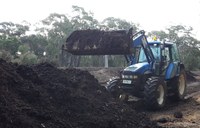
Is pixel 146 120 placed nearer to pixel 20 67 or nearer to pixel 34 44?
pixel 20 67

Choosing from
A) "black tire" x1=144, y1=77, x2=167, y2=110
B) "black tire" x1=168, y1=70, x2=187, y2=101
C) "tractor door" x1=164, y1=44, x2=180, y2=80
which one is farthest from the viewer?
"black tire" x1=168, y1=70, x2=187, y2=101

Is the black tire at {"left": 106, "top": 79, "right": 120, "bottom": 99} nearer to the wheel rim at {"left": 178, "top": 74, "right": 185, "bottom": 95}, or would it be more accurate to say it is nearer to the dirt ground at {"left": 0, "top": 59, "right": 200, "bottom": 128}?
the dirt ground at {"left": 0, "top": 59, "right": 200, "bottom": 128}

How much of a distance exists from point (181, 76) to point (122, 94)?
312cm

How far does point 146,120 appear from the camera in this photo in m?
9.02

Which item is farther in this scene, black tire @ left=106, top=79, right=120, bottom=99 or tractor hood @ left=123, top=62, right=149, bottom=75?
black tire @ left=106, top=79, right=120, bottom=99

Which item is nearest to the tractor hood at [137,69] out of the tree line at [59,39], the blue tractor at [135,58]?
the blue tractor at [135,58]

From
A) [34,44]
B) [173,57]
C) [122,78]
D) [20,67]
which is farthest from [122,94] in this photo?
[34,44]

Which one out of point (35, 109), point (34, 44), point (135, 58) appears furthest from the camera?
point (34, 44)

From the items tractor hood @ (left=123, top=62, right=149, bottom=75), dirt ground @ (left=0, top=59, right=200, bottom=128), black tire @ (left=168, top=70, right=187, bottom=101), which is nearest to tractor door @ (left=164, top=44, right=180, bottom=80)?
black tire @ (left=168, top=70, right=187, bottom=101)

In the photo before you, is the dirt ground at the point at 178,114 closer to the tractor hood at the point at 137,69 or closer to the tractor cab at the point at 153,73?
the tractor cab at the point at 153,73

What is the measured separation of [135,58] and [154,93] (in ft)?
5.92

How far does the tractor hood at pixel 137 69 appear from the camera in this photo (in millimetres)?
11672

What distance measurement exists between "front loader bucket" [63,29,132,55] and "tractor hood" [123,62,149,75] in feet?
2.47

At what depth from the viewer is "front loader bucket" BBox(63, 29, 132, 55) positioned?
445 inches
